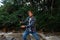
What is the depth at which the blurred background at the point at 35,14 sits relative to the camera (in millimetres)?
13883

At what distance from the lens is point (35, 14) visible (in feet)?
47.8

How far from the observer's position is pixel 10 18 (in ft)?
47.0

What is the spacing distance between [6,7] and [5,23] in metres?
1.55

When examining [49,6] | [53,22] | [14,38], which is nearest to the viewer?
[14,38]

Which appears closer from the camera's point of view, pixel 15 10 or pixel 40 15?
pixel 40 15

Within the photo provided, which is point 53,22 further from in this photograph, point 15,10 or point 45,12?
point 15,10

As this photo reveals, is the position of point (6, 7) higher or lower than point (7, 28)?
higher

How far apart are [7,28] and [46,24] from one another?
8.44 feet

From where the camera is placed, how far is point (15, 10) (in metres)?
15.5

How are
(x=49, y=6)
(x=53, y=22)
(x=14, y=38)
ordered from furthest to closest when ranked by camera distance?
(x=49, y=6) < (x=53, y=22) < (x=14, y=38)

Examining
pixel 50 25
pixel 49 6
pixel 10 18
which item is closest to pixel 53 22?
pixel 50 25

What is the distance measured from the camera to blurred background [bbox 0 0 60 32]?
45.5 feet

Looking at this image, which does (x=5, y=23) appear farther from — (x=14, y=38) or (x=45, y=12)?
(x=14, y=38)

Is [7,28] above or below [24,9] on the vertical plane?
below
